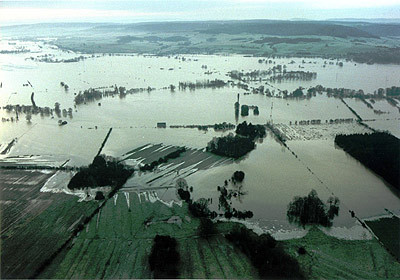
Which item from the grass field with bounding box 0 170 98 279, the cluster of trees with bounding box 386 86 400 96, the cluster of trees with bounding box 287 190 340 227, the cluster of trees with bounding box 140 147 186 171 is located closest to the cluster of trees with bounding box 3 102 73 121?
the grass field with bounding box 0 170 98 279

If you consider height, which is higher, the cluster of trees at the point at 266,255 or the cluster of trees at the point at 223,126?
the cluster of trees at the point at 223,126

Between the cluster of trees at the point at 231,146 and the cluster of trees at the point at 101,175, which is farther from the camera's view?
the cluster of trees at the point at 231,146

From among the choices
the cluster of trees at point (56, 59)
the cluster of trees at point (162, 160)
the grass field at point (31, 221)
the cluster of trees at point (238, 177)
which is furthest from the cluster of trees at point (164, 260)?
the cluster of trees at point (56, 59)

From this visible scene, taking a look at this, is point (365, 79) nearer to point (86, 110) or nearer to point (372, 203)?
point (372, 203)

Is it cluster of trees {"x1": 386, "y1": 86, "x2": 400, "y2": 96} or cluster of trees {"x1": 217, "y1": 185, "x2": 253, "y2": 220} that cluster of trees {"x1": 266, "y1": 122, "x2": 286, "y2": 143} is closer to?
cluster of trees {"x1": 217, "y1": 185, "x2": 253, "y2": 220}

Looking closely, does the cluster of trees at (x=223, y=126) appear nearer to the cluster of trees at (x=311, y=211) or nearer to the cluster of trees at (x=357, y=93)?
the cluster of trees at (x=311, y=211)

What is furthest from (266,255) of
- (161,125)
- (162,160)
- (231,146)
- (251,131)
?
(161,125)
